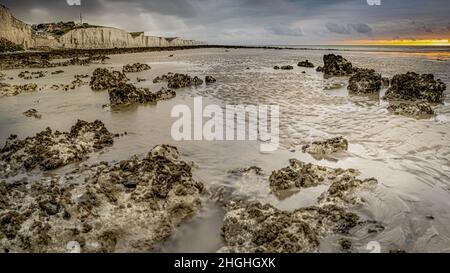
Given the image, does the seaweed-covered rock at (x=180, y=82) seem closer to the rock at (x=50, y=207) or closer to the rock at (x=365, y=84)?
the rock at (x=365, y=84)

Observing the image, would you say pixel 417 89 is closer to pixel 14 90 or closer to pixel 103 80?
pixel 103 80

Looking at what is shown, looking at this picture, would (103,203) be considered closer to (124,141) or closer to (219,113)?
(124,141)

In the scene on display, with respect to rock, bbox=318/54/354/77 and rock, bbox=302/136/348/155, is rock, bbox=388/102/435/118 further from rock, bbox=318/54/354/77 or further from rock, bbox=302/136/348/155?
rock, bbox=318/54/354/77

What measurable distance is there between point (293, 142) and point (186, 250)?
5.70 meters

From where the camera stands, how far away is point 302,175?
7.41m

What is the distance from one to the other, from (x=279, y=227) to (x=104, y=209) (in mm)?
2939

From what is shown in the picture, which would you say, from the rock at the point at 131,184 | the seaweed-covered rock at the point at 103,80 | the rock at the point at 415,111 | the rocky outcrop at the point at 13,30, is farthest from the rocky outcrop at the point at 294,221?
the rocky outcrop at the point at 13,30

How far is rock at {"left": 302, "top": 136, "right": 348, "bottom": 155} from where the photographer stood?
898 cm

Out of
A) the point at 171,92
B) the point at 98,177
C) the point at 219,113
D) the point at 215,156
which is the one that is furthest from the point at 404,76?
the point at 98,177

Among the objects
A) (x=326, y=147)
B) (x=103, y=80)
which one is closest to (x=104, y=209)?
(x=326, y=147)

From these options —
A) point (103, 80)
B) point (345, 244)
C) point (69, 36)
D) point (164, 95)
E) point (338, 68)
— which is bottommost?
point (345, 244)

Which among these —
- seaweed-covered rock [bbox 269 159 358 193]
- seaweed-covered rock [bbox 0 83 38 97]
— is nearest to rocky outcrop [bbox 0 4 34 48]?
seaweed-covered rock [bbox 0 83 38 97]

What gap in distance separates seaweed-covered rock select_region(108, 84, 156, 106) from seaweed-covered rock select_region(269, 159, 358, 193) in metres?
9.78

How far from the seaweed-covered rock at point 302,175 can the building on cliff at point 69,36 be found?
96.0 metres
